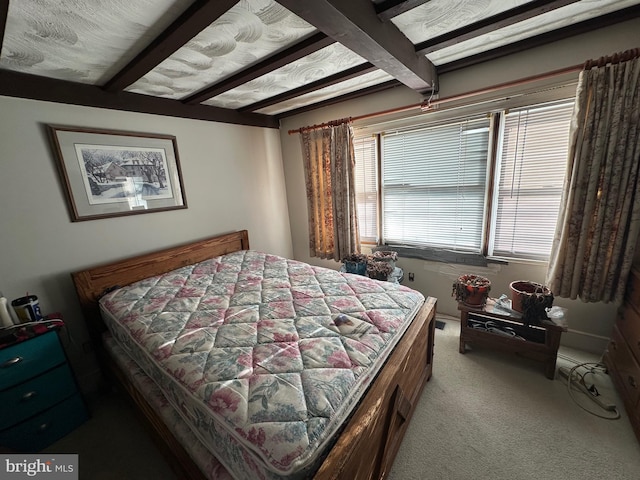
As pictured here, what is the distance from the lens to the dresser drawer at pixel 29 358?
1356 millimetres

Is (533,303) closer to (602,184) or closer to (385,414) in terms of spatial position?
(602,184)

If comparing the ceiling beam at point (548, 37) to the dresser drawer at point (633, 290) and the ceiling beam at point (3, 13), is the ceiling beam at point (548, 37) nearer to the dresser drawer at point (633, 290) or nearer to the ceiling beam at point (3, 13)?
the dresser drawer at point (633, 290)

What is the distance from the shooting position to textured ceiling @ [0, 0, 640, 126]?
113 centimetres

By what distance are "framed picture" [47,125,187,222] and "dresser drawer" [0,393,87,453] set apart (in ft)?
4.14

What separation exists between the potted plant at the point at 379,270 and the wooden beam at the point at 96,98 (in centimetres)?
217

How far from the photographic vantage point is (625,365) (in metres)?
1.57

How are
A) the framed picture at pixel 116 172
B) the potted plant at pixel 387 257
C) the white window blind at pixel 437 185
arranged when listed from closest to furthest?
the framed picture at pixel 116 172 < the white window blind at pixel 437 185 < the potted plant at pixel 387 257

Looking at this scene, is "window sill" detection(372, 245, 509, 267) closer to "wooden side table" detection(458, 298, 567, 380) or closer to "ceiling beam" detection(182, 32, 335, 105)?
"wooden side table" detection(458, 298, 567, 380)

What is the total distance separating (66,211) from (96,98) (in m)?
0.88

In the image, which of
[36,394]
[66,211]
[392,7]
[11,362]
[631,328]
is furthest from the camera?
[66,211]

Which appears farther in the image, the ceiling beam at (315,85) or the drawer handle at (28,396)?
the ceiling beam at (315,85)

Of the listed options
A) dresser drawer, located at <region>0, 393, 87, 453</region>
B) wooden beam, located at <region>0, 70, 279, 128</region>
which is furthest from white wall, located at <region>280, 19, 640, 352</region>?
dresser drawer, located at <region>0, 393, 87, 453</region>

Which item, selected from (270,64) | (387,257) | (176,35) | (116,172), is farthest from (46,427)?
(387,257)

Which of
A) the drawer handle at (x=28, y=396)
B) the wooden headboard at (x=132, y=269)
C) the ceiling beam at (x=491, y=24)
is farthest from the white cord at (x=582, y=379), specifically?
the drawer handle at (x=28, y=396)
